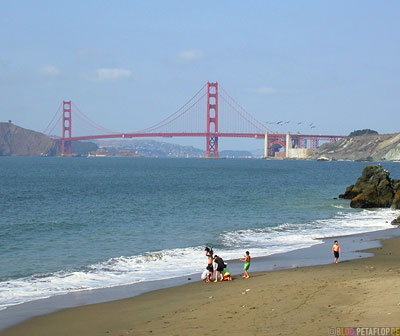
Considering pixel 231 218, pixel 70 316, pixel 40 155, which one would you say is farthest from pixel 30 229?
pixel 40 155

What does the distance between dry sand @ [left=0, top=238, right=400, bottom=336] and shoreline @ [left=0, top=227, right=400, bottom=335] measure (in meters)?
0.28

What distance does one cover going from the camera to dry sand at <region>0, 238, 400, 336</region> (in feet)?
26.5

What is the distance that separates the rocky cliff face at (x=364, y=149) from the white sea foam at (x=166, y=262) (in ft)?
457

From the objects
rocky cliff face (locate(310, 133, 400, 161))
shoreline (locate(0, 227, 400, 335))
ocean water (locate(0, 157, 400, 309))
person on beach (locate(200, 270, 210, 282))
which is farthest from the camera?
rocky cliff face (locate(310, 133, 400, 161))

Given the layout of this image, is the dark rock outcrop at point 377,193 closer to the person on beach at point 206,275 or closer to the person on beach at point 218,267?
the person on beach at point 218,267

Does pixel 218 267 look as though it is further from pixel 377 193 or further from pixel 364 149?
pixel 364 149

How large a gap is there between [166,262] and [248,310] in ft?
20.8

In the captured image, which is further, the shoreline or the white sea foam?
the white sea foam

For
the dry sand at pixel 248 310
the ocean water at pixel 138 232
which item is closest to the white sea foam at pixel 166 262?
the ocean water at pixel 138 232

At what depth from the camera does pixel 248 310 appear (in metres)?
9.21

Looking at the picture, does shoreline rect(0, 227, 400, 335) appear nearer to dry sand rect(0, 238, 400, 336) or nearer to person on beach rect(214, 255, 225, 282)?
dry sand rect(0, 238, 400, 336)

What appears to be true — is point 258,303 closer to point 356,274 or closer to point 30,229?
point 356,274

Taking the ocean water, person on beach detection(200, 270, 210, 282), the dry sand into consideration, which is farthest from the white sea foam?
the dry sand

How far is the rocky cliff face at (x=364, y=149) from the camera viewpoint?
15788 centimetres
